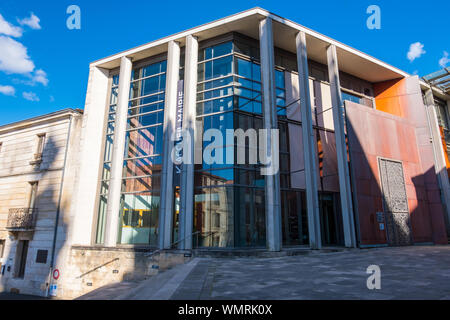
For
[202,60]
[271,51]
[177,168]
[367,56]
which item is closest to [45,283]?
[177,168]

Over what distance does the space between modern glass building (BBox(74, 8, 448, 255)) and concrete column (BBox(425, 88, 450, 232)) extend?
399 centimetres

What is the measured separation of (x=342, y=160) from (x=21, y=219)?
2298 cm

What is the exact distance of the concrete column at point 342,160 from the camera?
55.2ft

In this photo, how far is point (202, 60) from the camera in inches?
765

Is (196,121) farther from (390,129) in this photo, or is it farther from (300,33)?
(390,129)

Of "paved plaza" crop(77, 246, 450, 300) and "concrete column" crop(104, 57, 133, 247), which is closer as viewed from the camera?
"paved plaza" crop(77, 246, 450, 300)

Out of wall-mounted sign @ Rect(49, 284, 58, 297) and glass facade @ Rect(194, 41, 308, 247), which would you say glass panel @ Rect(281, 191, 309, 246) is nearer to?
glass facade @ Rect(194, 41, 308, 247)

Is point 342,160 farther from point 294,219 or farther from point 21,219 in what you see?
point 21,219

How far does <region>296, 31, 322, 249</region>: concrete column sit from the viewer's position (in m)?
15.7

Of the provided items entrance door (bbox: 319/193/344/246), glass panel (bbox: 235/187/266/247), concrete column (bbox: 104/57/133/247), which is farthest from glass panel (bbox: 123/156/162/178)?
entrance door (bbox: 319/193/344/246)

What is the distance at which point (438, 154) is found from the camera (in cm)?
2552

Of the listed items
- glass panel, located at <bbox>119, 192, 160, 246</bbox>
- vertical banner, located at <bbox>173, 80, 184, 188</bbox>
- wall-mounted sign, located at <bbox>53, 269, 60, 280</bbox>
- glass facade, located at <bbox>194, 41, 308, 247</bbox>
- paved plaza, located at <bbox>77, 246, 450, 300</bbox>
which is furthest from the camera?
wall-mounted sign, located at <bbox>53, 269, 60, 280</bbox>

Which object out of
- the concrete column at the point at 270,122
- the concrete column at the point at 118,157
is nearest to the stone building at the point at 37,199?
the concrete column at the point at 118,157

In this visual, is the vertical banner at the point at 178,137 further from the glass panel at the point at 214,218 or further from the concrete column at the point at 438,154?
the concrete column at the point at 438,154
